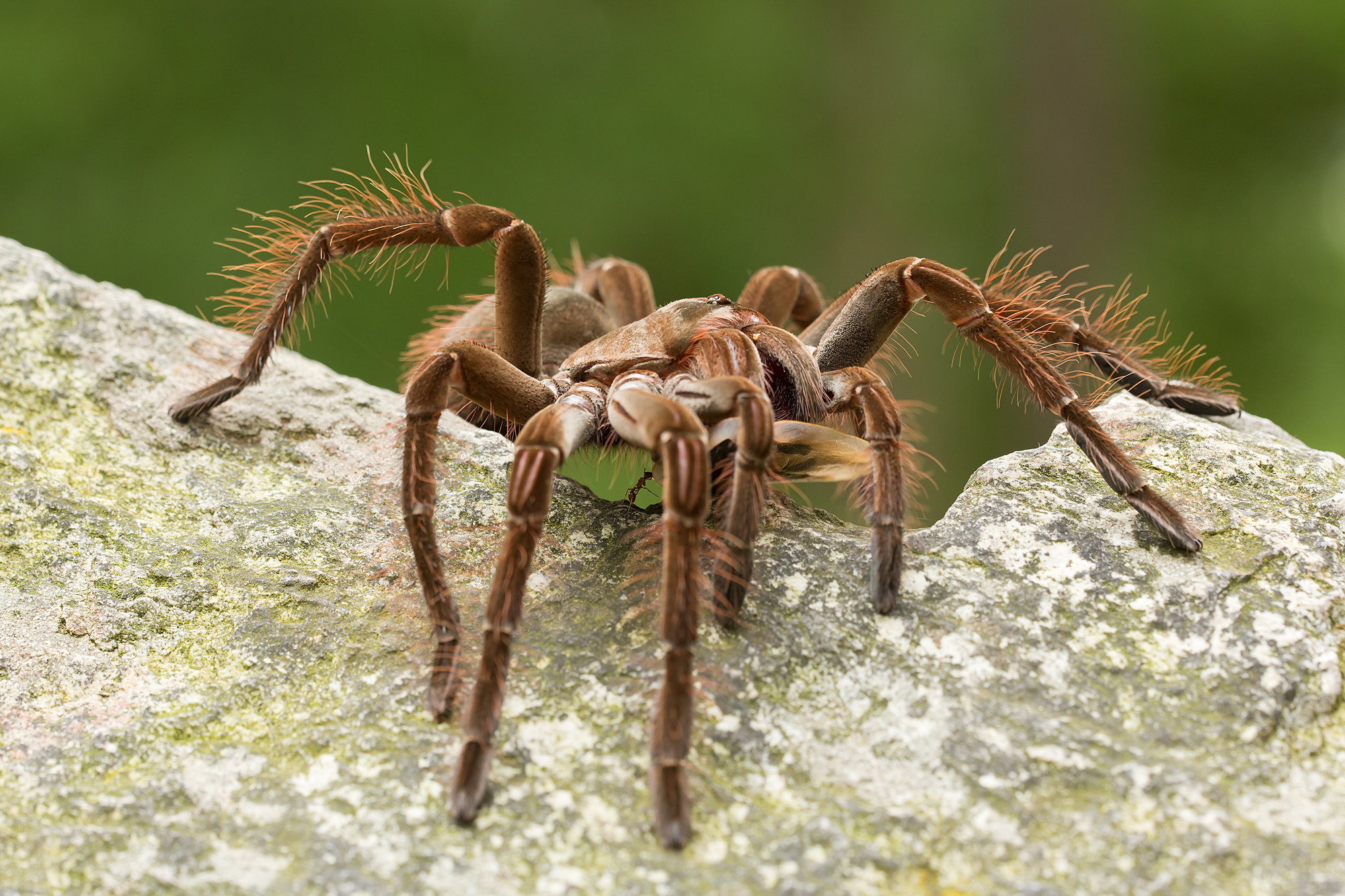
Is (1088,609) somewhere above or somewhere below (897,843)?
above

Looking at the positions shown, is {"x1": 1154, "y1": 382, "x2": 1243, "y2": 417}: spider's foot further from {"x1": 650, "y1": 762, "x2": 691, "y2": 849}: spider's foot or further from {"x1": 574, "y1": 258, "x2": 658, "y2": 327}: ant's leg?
{"x1": 650, "y1": 762, "x2": 691, "y2": 849}: spider's foot

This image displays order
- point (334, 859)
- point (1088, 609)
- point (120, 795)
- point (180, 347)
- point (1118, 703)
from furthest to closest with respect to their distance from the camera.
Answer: point (180, 347) < point (1088, 609) < point (1118, 703) < point (120, 795) < point (334, 859)

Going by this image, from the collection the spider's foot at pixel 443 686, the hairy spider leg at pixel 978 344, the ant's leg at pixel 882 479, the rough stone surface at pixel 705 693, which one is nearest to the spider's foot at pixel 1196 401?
the rough stone surface at pixel 705 693

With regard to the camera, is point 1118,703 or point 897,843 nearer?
point 897,843

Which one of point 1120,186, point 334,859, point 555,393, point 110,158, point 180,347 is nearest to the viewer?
point 334,859

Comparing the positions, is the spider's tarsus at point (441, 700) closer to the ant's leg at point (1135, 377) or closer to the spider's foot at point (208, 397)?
the spider's foot at point (208, 397)

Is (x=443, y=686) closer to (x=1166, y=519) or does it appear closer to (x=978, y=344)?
(x=978, y=344)

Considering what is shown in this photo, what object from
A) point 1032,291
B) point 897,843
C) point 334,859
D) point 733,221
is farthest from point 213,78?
point 897,843

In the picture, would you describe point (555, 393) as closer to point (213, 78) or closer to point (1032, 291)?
point (1032, 291)
